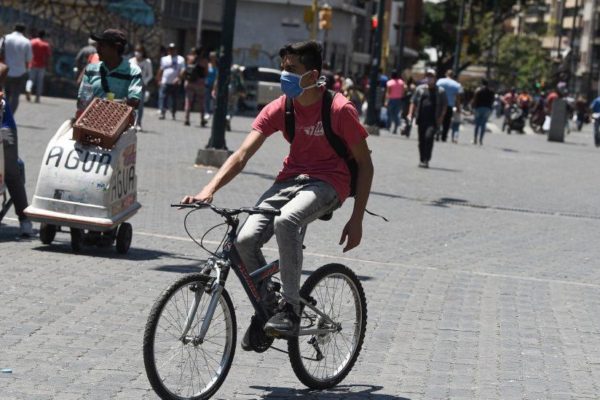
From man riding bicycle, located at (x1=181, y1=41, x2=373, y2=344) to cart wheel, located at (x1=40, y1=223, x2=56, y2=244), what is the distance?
5.04 meters

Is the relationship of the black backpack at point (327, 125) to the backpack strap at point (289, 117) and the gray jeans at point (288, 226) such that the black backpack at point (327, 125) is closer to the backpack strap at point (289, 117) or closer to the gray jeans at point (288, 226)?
the backpack strap at point (289, 117)

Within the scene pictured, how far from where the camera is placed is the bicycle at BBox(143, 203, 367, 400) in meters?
6.55

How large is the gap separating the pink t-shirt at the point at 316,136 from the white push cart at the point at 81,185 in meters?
4.45

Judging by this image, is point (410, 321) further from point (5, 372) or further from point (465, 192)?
point (465, 192)

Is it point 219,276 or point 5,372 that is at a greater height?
point 219,276

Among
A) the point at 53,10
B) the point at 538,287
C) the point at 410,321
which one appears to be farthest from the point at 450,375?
the point at 53,10

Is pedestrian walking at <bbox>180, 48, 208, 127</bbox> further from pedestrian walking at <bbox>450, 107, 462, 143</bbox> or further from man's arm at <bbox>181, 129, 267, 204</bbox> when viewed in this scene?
man's arm at <bbox>181, 129, 267, 204</bbox>

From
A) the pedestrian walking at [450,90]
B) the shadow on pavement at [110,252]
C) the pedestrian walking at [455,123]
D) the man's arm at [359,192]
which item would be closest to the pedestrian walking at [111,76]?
the shadow on pavement at [110,252]

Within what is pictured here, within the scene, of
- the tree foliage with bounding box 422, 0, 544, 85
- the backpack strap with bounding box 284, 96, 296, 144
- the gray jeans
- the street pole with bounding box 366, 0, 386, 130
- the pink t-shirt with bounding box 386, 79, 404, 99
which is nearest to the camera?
the gray jeans

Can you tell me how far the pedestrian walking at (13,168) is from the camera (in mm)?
12289

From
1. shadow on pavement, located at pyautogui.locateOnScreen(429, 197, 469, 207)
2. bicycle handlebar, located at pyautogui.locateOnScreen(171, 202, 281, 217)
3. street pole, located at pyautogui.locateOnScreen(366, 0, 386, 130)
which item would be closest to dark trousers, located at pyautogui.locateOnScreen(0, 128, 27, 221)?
bicycle handlebar, located at pyautogui.locateOnScreen(171, 202, 281, 217)

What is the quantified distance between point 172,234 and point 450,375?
6.06 metres

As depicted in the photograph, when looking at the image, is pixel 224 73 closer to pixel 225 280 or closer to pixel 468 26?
pixel 225 280

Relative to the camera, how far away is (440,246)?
1492 cm
